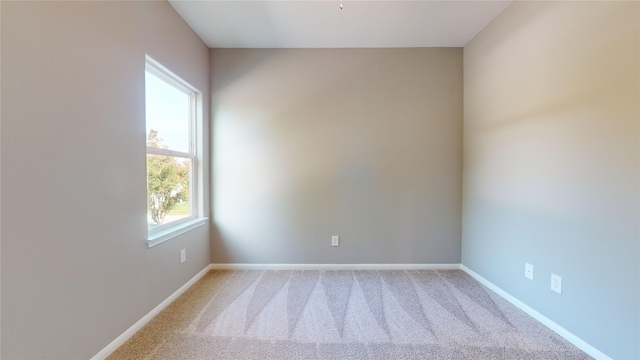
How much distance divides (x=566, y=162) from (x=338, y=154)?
1.92 m

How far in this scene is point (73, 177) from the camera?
1324 millimetres

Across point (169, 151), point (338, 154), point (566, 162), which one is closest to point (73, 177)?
point (169, 151)

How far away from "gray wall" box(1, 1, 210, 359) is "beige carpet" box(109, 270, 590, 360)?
42 centimetres

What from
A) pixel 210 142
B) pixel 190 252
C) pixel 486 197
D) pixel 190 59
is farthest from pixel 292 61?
pixel 486 197

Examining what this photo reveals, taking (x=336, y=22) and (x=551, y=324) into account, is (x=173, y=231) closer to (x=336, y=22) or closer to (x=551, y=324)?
(x=336, y=22)

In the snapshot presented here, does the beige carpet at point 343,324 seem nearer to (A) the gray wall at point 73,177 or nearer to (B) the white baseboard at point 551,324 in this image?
(B) the white baseboard at point 551,324

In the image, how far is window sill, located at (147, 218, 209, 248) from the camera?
196cm

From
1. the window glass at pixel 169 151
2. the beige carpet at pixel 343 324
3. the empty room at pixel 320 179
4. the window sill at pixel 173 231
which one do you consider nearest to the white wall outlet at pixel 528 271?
the empty room at pixel 320 179

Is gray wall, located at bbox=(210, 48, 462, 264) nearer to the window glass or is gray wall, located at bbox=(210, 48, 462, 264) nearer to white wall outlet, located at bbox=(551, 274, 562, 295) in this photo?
the window glass

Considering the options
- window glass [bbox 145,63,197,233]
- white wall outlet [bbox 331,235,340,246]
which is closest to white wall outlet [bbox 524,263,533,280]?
white wall outlet [bbox 331,235,340,246]

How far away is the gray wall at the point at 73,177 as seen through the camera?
1083 millimetres

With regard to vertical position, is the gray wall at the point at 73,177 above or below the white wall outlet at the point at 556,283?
above

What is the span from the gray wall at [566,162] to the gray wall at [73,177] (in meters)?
3.04

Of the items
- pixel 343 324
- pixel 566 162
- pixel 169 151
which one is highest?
pixel 169 151
